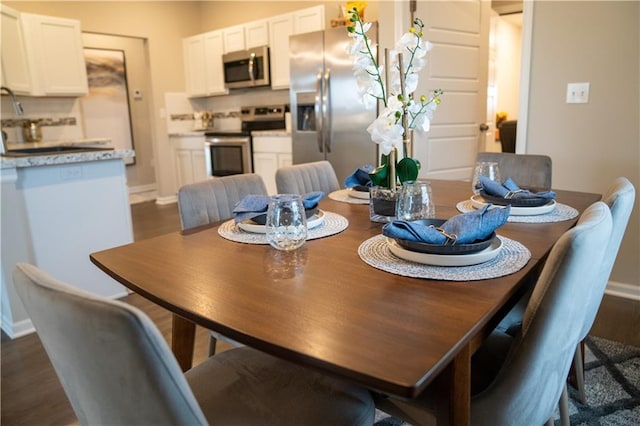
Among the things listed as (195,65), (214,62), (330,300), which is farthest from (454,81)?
(195,65)

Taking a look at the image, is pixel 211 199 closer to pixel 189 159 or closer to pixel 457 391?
pixel 457 391

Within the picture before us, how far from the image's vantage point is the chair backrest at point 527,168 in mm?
2094

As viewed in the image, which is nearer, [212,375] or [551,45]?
[212,375]

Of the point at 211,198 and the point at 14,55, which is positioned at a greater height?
the point at 14,55

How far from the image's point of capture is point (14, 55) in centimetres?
436

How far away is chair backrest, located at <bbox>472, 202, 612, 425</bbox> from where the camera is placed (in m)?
0.79

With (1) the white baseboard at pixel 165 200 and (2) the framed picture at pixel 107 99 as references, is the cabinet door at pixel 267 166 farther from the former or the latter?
(2) the framed picture at pixel 107 99

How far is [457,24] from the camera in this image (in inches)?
129

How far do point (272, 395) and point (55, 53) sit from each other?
4.92 m

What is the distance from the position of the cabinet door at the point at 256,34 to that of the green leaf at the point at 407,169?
3.98 m

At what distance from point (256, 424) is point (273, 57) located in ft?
14.8


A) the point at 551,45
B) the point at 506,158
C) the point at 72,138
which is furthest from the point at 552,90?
the point at 72,138

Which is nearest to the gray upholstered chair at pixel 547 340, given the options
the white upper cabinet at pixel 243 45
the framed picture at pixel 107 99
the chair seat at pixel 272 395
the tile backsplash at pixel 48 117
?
the chair seat at pixel 272 395

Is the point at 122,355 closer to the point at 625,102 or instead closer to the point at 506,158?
the point at 506,158
